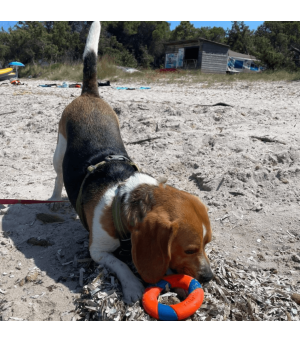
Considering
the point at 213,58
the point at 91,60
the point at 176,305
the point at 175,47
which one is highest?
the point at 175,47

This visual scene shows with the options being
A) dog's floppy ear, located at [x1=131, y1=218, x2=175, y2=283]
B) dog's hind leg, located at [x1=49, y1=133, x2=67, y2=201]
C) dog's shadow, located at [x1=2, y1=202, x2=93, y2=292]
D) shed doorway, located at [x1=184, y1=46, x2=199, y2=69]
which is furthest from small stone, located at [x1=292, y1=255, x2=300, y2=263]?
shed doorway, located at [x1=184, y1=46, x2=199, y2=69]

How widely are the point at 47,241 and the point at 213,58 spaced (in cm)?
3500

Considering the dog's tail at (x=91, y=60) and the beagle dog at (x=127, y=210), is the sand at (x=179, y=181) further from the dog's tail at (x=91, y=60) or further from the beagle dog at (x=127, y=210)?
the dog's tail at (x=91, y=60)

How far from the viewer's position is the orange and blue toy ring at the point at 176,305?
227 cm

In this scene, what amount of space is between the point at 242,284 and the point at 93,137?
82.0 inches

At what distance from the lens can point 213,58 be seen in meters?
35.0

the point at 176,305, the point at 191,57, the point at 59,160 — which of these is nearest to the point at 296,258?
the point at 176,305

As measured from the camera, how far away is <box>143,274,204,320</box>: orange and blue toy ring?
89.2 inches

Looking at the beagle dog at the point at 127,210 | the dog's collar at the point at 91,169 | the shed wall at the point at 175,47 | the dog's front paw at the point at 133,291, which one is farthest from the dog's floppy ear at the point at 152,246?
the shed wall at the point at 175,47

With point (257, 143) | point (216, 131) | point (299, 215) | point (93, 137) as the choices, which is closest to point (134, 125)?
point (216, 131)

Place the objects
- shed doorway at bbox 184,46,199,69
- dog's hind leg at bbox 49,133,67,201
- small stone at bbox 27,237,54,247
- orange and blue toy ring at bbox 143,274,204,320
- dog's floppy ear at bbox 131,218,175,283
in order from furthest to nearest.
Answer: shed doorway at bbox 184,46,199,69, dog's hind leg at bbox 49,133,67,201, small stone at bbox 27,237,54,247, dog's floppy ear at bbox 131,218,175,283, orange and blue toy ring at bbox 143,274,204,320

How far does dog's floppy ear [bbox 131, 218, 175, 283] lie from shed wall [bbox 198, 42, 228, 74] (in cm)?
3345

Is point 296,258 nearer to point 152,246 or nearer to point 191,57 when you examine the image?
point 152,246

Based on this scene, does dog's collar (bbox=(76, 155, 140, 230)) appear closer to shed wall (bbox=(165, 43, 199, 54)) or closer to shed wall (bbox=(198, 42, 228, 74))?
shed wall (bbox=(198, 42, 228, 74))
